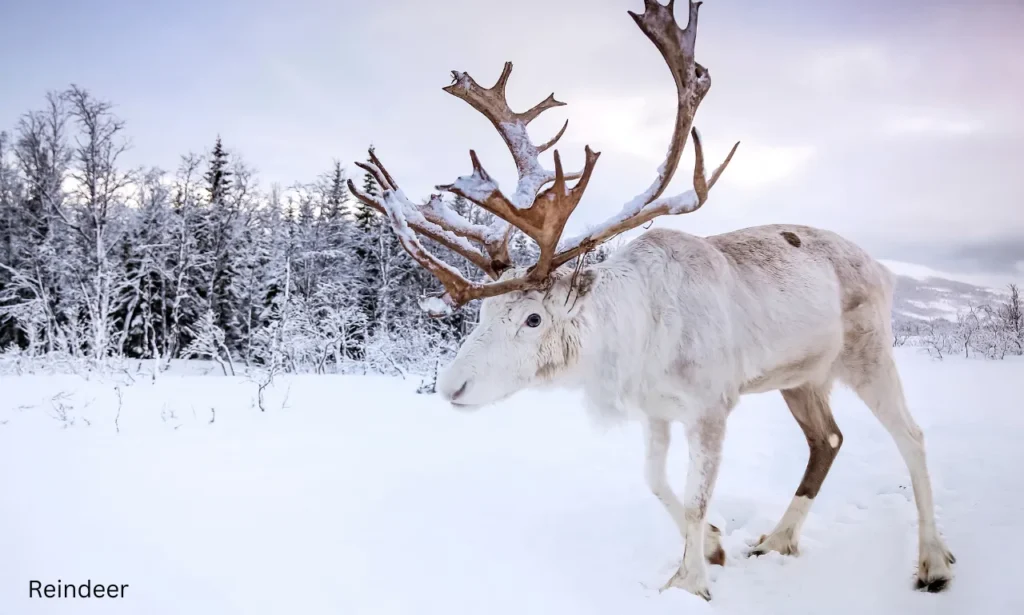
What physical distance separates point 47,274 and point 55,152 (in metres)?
6.48

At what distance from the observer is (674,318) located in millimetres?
3051

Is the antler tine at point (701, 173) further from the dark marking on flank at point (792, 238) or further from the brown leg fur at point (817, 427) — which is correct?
the brown leg fur at point (817, 427)

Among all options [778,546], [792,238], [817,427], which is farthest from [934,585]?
[792,238]

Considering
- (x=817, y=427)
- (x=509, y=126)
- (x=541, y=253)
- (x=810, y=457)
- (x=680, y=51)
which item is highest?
(x=680, y=51)

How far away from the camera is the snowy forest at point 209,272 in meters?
14.5

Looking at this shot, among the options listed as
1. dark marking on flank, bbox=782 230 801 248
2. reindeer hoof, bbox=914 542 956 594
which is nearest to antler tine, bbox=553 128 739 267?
dark marking on flank, bbox=782 230 801 248

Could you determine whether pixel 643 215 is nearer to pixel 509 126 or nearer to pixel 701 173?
pixel 701 173

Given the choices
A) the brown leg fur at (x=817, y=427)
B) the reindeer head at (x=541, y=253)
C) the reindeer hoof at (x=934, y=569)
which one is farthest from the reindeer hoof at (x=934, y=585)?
the reindeer head at (x=541, y=253)

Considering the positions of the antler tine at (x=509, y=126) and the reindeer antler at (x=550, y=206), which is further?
the antler tine at (x=509, y=126)

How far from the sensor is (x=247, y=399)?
23.4 ft

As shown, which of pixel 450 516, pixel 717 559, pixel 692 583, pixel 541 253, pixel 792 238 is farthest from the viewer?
pixel 792 238

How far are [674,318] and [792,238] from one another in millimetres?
1153

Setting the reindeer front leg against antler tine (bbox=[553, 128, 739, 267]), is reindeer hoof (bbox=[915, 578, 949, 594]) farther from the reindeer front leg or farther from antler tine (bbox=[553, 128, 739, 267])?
antler tine (bbox=[553, 128, 739, 267])

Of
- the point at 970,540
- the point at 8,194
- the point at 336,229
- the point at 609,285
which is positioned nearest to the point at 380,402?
the point at 609,285
